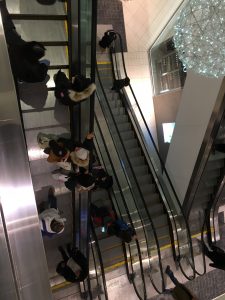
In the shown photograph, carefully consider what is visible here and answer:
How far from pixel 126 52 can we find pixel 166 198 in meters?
4.11

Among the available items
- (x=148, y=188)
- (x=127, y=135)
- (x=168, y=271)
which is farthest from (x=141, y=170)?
(x=168, y=271)

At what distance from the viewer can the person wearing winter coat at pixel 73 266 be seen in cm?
372

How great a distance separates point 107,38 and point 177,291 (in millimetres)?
5520

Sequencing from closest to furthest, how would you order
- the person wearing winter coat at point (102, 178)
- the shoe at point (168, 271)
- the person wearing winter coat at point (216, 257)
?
the person wearing winter coat at point (102, 178) → the shoe at point (168, 271) → the person wearing winter coat at point (216, 257)

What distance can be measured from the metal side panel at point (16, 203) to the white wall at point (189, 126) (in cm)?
381

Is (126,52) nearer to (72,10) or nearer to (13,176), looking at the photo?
(72,10)

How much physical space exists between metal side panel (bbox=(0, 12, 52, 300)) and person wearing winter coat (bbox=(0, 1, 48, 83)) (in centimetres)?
181

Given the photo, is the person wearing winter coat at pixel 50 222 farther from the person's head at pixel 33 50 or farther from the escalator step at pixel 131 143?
the escalator step at pixel 131 143

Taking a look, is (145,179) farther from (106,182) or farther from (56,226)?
(56,226)

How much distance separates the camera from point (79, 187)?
3.48 meters

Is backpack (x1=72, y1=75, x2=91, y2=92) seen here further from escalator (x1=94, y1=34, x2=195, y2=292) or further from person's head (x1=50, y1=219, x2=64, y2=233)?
escalator (x1=94, y1=34, x2=195, y2=292)

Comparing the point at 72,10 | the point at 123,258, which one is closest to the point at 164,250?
the point at 123,258

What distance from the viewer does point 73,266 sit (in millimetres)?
3721

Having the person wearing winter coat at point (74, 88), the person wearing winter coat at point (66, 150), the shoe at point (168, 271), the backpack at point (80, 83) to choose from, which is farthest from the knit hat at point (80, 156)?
the shoe at point (168, 271)
